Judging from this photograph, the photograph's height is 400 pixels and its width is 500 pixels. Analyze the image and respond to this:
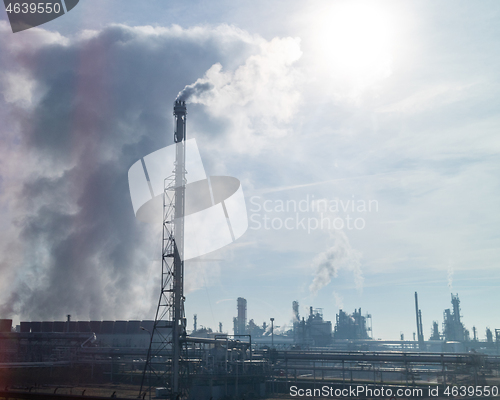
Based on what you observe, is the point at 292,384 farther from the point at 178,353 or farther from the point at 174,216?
the point at 174,216

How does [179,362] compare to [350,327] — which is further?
[350,327]

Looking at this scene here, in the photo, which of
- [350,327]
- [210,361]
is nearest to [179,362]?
[210,361]

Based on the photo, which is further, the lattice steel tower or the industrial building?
the industrial building

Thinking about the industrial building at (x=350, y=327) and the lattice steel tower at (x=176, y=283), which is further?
the industrial building at (x=350, y=327)

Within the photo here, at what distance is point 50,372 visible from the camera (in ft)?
152

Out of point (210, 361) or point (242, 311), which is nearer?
point (210, 361)

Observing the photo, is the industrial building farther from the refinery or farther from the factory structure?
the refinery

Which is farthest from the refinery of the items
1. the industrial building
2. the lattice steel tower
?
the industrial building

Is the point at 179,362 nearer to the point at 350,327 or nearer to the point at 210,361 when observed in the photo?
the point at 210,361

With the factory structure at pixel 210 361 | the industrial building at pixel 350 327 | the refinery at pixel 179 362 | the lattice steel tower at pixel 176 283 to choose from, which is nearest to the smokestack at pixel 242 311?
the industrial building at pixel 350 327

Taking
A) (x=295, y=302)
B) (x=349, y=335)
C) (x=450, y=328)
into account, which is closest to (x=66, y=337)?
(x=295, y=302)

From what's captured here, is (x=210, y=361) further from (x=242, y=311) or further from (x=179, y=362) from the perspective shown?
(x=242, y=311)

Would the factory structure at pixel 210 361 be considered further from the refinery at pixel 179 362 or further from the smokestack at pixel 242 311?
the smokestack at pixel 242 311

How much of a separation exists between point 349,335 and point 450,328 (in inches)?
1087
